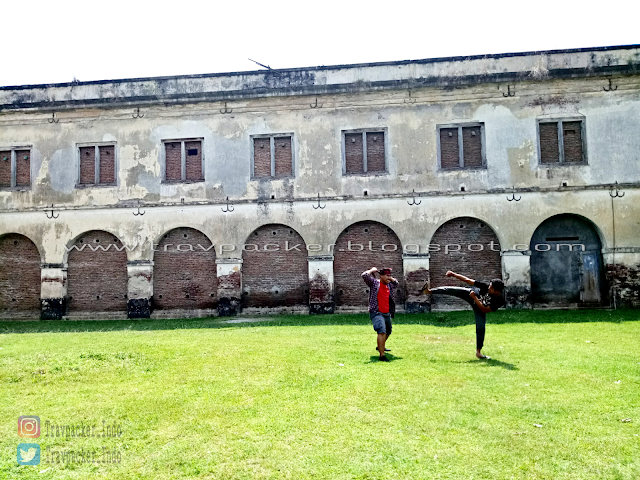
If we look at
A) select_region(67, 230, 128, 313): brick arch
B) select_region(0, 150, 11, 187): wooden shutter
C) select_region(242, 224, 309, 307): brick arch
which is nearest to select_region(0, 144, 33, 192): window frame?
select_region(0, 150, 11, 187): wooden shutter

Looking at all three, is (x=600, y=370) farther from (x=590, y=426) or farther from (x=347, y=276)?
(x=347, y=276)

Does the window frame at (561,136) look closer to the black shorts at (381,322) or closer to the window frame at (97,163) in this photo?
the black shorts at (381,322)

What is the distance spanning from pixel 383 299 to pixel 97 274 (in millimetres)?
11361

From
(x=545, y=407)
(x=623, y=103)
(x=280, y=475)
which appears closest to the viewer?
(x=280, y=475)

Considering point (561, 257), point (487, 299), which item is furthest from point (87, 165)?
point (561, 257)

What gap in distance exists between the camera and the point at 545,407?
5617 mm

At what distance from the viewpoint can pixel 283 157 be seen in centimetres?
1614

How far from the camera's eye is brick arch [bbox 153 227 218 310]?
16.2 meters

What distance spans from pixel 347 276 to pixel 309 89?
581 centimetres

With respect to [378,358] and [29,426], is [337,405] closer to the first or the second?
[378,358]

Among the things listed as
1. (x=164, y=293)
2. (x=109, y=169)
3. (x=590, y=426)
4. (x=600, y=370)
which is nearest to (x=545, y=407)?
(x=590, y=426)

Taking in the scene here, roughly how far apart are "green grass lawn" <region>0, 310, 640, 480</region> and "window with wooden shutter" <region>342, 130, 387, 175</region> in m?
6.55

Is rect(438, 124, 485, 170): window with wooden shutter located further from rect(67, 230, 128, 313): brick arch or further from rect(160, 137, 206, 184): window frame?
rect(67, 230, 128, 313): brick arch

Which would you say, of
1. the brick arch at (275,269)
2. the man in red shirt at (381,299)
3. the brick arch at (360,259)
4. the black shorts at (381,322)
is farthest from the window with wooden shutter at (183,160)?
the black shorts at (381,322)
